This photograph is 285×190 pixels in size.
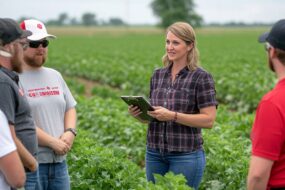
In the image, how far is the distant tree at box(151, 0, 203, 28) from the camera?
100088 millimetres

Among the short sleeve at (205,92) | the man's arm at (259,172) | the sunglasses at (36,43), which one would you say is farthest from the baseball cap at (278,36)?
the sunglasses at (36,43)

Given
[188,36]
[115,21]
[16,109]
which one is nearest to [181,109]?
[188,36]

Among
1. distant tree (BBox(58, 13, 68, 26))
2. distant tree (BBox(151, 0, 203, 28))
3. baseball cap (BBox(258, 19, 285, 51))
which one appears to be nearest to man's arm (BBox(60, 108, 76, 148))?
baseball cap (BBox(258, 19, 285, 51))

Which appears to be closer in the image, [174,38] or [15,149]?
[15,149]

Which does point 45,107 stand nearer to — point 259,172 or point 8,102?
point 8,102

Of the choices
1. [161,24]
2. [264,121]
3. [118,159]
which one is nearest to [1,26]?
[264,121]

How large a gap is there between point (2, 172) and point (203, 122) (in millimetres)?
1822

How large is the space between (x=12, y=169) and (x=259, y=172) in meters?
1.41

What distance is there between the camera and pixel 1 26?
312 cm

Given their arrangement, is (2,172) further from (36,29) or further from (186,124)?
(186,124)

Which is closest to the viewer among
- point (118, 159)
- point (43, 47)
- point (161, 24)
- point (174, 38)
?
point (43, 47)

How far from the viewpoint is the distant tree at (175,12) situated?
3940 inches

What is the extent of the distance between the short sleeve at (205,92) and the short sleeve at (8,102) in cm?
171

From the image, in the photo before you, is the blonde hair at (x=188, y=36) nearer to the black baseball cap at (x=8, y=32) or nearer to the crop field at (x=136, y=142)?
the crop field at (x=136, y=142)
